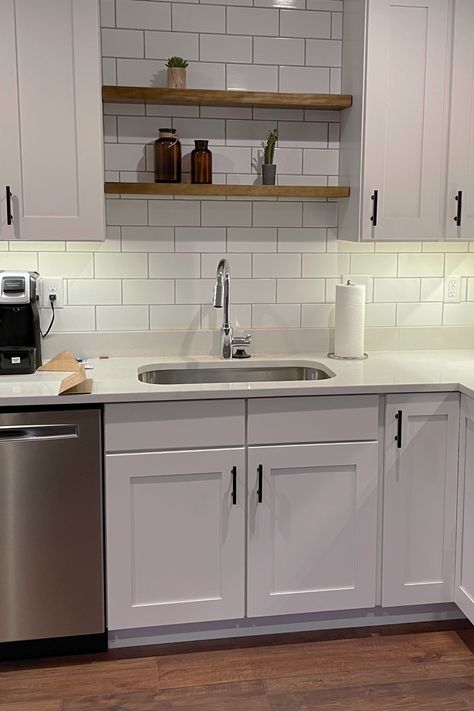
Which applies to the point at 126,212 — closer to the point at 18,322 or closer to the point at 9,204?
the point at 9,204

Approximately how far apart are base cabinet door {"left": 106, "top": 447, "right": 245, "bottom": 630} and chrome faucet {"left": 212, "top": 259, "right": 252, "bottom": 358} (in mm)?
589

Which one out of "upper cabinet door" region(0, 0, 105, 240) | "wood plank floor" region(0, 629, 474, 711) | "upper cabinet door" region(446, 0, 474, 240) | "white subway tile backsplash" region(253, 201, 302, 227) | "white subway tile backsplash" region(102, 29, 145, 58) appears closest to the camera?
"wood plank floor" region(0, 629, 474, 711)

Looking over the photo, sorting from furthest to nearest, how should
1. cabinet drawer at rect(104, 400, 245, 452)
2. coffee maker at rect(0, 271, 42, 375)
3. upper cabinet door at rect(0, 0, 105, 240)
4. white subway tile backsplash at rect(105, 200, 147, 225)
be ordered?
1. white subway tile backsplash at rect(105, 200, 147, 225)
2. coffee maker at rect(0, 271, 42, 375)
3. upper cabinet door at rect(0, 0, 105, 240)
4. cabinet drawer at rect(104, 400, 245, 452)

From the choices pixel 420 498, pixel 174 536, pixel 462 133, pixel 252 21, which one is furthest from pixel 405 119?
pixel 174 536

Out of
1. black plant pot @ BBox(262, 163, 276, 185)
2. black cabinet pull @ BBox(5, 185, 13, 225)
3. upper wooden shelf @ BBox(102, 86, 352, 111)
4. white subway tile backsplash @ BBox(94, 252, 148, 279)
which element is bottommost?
white subway tile backsplash @ BBox(94, 252, 148, 279)

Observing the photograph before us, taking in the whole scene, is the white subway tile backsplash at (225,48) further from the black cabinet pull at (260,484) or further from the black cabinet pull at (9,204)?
the black cabinet pull at (260,484)

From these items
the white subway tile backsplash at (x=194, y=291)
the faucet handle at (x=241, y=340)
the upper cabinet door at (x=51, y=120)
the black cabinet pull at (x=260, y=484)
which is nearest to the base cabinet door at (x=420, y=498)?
the black cabinet pull at (x=260, y=484)

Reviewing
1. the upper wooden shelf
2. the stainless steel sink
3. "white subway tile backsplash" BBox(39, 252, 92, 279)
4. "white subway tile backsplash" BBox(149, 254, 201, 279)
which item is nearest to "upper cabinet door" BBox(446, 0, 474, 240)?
the upper wooden shelf

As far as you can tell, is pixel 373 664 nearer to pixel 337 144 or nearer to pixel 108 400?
pixel 108 400

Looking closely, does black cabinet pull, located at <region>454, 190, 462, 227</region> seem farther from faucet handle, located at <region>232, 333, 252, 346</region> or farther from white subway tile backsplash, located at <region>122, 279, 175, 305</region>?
white subway tile backsplash, located at <region>122, 279, 175, 305</region>

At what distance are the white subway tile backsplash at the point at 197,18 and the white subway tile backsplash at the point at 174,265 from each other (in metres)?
0.86

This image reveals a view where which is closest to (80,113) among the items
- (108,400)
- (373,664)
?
(108,400)

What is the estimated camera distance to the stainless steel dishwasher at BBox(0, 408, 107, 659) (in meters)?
Result: 2.43

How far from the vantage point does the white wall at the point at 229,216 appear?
116 inches
